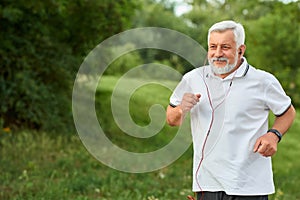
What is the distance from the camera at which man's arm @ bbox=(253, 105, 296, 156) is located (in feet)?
9.43

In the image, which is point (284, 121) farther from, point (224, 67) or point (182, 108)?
point (182, 108)

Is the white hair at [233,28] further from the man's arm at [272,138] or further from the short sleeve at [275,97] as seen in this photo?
the man's arm at [272,138]

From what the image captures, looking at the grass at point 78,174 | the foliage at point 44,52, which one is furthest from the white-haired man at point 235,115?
the foliage at point 44,52

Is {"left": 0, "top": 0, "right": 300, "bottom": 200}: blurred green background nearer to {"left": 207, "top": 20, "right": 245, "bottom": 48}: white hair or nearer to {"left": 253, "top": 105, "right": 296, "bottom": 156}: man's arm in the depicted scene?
{"left": 253, "top": 105, "right": 296, "bottom": 156}: man's arm

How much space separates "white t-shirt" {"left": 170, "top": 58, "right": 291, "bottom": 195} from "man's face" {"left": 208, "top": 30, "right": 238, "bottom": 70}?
0.09 metres

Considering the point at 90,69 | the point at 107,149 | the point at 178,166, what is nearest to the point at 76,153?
the point at 107,149

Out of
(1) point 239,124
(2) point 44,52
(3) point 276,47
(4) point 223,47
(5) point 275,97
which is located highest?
(3) point 276,47

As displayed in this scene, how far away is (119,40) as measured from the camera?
1046cm

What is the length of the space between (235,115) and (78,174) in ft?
13.7

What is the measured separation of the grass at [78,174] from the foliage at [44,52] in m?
0.53

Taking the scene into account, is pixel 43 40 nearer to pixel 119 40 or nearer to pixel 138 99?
pixel 119 40

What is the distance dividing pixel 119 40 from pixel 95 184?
456cm

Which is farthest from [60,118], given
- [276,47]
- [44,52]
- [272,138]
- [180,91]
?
[276,47]

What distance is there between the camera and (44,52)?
9.59 meters
